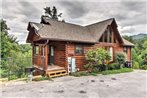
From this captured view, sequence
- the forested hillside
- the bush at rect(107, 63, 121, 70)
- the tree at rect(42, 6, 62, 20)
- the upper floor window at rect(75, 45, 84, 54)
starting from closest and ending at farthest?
the upper floor window at rect(75, 45, 84, 54), the bush at rect(107, 63, 121, 70), the forested hillside, the tree at rect(42, 6, 62, 20)

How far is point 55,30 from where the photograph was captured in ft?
43.8

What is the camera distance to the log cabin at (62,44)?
11946mm

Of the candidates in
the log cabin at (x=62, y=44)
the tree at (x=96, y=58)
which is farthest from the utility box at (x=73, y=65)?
the tree at (x=96, y=58)

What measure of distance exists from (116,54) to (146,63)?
24.6 feet

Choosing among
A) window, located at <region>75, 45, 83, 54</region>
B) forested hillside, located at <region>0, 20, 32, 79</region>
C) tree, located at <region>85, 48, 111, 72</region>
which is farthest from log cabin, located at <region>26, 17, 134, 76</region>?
forested hillside, located at <region>0, 20, 32, 79</region>

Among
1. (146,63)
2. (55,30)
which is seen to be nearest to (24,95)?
(55,30)

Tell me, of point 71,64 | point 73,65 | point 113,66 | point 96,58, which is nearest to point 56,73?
point 71,64

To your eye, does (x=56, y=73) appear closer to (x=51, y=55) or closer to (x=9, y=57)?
(x=51, y=55)

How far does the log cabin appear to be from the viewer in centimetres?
1195

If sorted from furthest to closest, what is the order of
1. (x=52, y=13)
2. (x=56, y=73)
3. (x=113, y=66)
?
(x=52, y=13)
(x=113, y=66)
(x=56, y=73)

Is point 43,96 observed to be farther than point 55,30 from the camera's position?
No

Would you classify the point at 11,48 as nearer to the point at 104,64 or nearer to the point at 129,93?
the point at 104,64

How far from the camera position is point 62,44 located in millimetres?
13023

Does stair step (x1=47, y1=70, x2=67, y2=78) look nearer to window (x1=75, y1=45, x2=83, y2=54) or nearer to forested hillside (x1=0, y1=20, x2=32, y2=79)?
window (x1=75, y1=45, x2=83, y2=54)
